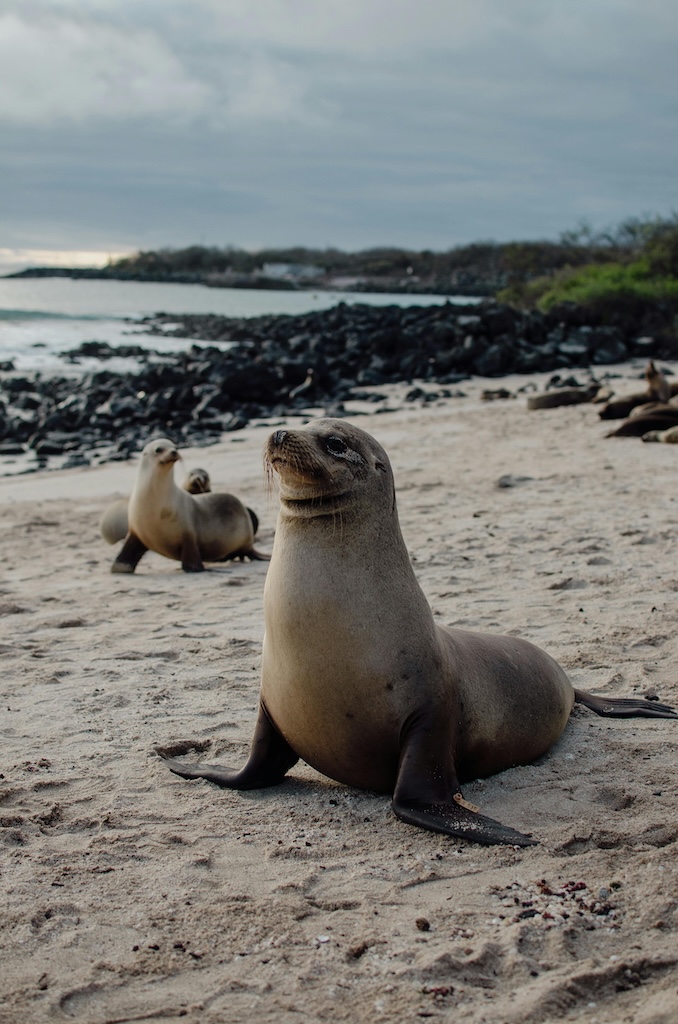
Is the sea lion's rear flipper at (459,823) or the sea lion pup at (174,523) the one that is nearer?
the sea lion's rear flipper at (459,823)

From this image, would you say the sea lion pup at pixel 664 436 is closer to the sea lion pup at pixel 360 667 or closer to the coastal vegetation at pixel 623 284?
the sea lion pup at pixel 360 667

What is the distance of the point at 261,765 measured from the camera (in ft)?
12.1

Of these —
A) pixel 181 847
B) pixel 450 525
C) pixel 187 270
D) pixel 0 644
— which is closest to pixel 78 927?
pixel 181 847

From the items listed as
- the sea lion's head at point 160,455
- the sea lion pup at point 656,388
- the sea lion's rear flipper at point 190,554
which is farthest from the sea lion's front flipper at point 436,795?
the sea lion pup at point 656,388

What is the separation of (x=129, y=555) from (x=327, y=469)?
4756mm

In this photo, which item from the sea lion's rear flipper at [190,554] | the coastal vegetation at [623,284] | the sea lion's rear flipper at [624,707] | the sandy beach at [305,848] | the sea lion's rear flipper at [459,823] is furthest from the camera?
the coastal vegetation at [623,284]

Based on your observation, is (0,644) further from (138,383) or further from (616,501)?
(138,383)

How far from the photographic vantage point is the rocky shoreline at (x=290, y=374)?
17.3 m

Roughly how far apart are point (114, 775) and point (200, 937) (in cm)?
118

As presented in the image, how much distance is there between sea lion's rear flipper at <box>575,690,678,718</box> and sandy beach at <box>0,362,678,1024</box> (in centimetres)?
5

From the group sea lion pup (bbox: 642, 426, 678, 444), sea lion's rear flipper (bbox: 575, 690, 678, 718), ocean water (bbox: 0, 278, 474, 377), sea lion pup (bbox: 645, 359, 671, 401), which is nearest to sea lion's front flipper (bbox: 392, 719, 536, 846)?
sea lion's rear flipper (bbox: 575, 690, 678, 718)

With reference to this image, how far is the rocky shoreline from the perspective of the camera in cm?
1733

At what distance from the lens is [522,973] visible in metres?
2.49

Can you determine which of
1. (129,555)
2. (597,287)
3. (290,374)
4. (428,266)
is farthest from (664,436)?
(428,266)
